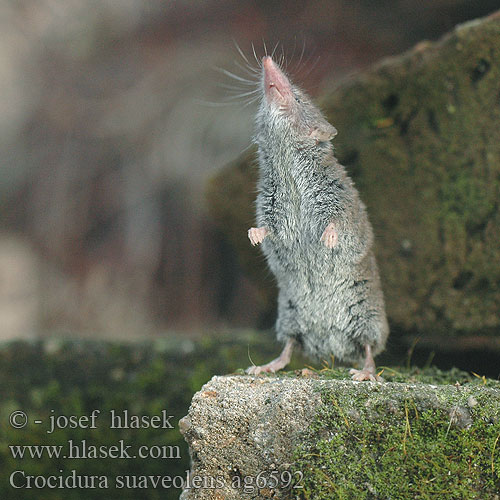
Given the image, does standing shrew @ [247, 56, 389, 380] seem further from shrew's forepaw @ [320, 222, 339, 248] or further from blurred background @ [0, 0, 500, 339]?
blurred background @ [0, 0, 500, 339]

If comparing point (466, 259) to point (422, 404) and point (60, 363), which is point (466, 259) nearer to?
point (422, 404)

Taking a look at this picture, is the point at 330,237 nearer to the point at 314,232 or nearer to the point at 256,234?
the point at 314,232

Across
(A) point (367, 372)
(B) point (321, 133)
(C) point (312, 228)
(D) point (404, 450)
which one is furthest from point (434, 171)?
(D) point (404, 450)

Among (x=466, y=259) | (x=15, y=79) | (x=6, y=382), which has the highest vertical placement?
(x=15, y=79)

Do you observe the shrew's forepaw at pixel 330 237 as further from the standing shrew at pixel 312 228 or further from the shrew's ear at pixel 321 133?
the shrew's ear at pixel 321 133

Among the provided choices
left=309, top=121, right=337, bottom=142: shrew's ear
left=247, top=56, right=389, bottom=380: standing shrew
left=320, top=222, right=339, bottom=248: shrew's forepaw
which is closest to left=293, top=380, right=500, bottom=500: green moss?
left=247, top=56, right=389, bottom=380: standing shrew

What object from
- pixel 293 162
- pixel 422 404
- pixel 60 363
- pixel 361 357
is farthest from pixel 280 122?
pixel 60 363
